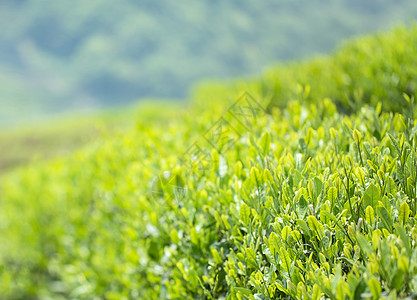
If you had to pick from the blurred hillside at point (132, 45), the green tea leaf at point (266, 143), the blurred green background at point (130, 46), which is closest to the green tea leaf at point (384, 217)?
the green tea leaf at point (266, 143)

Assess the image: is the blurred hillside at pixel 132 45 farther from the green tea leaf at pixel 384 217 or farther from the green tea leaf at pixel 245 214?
the green tea leaf at pixel 384 217

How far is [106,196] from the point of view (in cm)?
465

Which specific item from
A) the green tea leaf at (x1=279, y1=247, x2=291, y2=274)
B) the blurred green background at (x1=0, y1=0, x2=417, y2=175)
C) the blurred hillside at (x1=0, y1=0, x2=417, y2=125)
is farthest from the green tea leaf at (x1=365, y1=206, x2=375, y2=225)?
the blurred hillside at (x1=0, y1=0, x2=417, y2=125)

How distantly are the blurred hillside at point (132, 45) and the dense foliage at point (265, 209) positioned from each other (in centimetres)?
4899

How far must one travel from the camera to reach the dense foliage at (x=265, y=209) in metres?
1.62

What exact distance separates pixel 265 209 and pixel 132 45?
60.5 m

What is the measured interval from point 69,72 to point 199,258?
6006cm

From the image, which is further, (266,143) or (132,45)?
(132,45)

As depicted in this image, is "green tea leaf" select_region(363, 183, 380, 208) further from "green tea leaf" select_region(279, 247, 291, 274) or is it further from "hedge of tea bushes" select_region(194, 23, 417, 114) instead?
"hedge of tea bushes" select_region(194, 23, 417, 114)

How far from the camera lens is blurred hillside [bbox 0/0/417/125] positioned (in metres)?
55.4

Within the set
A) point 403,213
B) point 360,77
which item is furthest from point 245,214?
point 360,77

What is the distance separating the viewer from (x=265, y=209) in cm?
199

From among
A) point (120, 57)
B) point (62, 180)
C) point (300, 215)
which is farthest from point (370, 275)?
point (120, 57)

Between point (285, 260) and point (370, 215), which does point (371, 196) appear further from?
point (285, 260)
